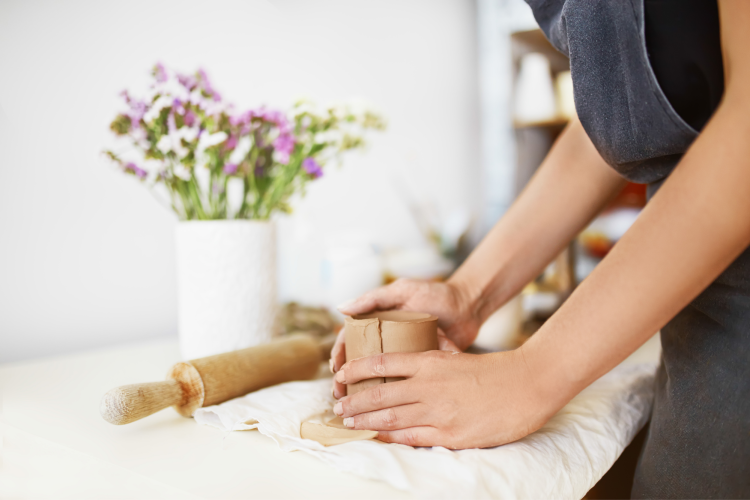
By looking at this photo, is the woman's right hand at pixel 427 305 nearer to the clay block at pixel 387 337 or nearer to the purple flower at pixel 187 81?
the clay block at pixel 387 337

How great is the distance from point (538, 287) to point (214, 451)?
1928mm

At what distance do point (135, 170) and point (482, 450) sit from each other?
0.63 m

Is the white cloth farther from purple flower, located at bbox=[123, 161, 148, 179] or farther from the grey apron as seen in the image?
purple flower, located at bbox=[123, 161, 148, 179]

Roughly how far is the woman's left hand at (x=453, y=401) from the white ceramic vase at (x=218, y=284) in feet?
1.22

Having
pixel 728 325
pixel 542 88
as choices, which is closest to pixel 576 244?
pixel 542 88

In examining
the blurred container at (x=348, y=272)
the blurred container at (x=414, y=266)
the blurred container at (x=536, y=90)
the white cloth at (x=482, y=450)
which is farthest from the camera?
the blurred container at (x=536, y=90)

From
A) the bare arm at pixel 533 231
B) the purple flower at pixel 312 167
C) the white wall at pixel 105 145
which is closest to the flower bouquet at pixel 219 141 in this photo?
the purple flower at pixel 312 167

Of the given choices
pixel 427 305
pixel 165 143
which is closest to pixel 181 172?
pixel 165 143

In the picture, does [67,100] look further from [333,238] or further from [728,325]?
[728,325]

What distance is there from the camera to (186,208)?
2.56 feet

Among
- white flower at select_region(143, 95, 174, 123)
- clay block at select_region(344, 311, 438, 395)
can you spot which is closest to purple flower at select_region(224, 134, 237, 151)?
white flower at select_region(143, 95, 174, 123)

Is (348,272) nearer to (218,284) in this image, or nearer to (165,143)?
(218,284)

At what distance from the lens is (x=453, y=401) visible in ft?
1.43

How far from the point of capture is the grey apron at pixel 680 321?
0.48 metres
